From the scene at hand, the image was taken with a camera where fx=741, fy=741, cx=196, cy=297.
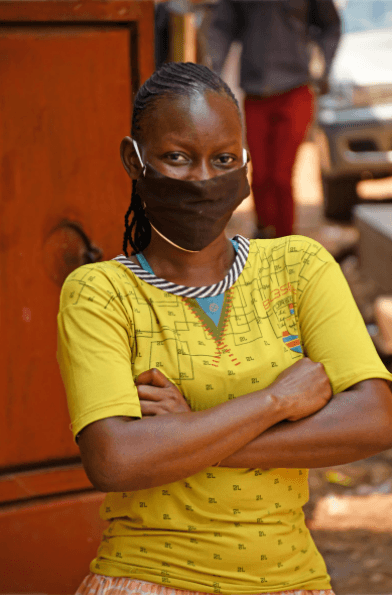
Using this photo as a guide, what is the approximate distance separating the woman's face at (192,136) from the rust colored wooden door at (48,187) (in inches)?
32.9

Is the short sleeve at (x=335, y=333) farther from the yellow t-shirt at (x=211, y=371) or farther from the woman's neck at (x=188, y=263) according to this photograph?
the woman's neck at (x=188, y=263)

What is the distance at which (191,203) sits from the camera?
1839 millimetres

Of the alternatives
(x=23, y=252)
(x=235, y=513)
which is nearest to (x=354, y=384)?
(x=235, y=513)

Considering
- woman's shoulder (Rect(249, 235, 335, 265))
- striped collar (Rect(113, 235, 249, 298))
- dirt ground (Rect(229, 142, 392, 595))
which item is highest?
woman's shoulder (Rect(249, 235, 335, 265))

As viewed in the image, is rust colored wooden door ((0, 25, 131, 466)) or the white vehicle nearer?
rust colored wooden door ((0, 25, 131, 466))

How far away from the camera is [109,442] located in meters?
1.62

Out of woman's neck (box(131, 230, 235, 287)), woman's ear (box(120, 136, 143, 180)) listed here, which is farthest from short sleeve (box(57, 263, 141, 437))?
woman's ear (box(120, 136, 143, 180))

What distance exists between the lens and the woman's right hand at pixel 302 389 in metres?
1.70

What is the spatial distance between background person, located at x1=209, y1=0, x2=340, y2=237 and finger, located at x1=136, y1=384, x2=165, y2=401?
4207 mm

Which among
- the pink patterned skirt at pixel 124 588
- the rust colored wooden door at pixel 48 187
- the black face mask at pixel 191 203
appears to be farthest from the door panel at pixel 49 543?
the black face mask at pixel 191 203

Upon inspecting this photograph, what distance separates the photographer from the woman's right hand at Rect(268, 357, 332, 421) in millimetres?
1704

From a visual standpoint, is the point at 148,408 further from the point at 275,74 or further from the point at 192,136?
the point at 275,74

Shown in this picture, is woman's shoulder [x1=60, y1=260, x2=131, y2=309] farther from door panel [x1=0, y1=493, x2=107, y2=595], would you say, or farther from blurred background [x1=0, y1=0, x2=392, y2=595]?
door panel [x1=0, y1=493, x2=107, y2=595]

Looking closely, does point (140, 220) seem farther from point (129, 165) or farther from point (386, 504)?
point (386, 504)
